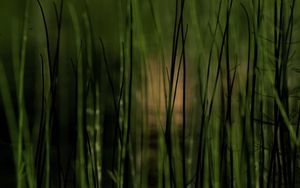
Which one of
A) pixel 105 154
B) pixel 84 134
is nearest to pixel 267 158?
pixel 84 134

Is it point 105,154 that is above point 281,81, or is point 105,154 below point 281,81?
below

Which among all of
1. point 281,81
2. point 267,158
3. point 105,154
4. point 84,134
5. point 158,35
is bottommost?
point 105,154

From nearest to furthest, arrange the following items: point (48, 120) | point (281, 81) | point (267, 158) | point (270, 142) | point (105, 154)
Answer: point (48, 120) < point (281, 81) < point (270, 142) < point (267, 158) < point (105, 154)

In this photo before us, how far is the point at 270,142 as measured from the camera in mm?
→ 2291

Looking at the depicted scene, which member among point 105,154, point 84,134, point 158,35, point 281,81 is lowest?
point 105,154

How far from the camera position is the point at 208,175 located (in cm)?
189

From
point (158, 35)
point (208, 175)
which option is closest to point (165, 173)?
point (208, 175)

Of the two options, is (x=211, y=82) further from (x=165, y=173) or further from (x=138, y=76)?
(x=165, y=173)

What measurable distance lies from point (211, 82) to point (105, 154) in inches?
132

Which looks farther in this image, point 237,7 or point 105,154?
point 105,154

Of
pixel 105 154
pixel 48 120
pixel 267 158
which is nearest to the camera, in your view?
pixel 48 120

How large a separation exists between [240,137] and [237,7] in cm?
41

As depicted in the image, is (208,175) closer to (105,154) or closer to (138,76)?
(138,76)

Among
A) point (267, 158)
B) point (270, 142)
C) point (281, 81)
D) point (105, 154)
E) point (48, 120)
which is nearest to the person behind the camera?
point (48, 120)
